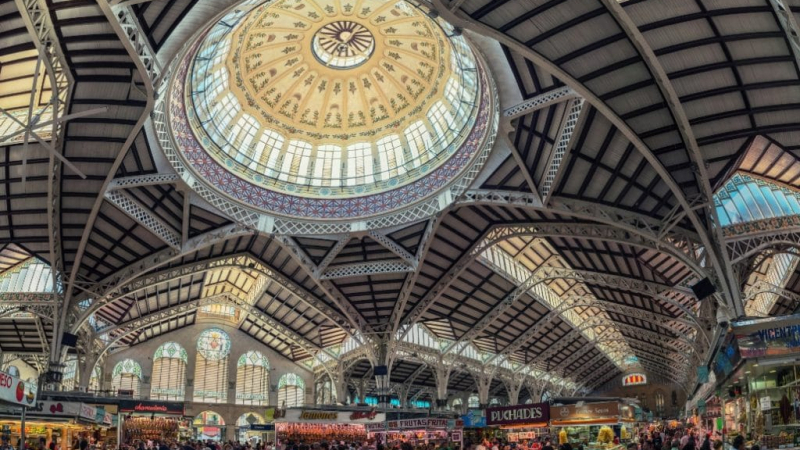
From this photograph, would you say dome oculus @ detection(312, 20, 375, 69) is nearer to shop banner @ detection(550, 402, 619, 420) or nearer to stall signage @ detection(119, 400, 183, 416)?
shop banner @ detection(550, 402, 619, 420)

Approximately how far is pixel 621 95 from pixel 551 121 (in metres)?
4.42

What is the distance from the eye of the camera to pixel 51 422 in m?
31.2

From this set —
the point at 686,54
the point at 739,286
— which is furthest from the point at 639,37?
the point at 739,286

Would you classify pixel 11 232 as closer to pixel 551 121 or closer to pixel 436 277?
pixel 436 277

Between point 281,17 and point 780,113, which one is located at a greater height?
point 281,17

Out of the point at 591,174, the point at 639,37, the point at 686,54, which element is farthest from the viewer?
the point at 591,174

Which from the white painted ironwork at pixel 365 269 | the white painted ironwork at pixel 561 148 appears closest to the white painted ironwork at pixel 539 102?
the white painted ironwork at pixel 561 148

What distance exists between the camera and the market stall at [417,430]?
3695 centimetres

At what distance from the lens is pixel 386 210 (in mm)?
38500

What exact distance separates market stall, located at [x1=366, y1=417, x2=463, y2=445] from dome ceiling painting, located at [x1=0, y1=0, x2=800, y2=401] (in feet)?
24.0

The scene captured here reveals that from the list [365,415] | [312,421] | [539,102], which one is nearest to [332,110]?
[539,102]

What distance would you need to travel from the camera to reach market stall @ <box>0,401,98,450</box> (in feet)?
97.0

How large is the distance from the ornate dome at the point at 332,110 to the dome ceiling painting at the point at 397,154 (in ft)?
0.52

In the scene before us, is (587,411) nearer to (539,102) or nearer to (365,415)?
(365,415)
